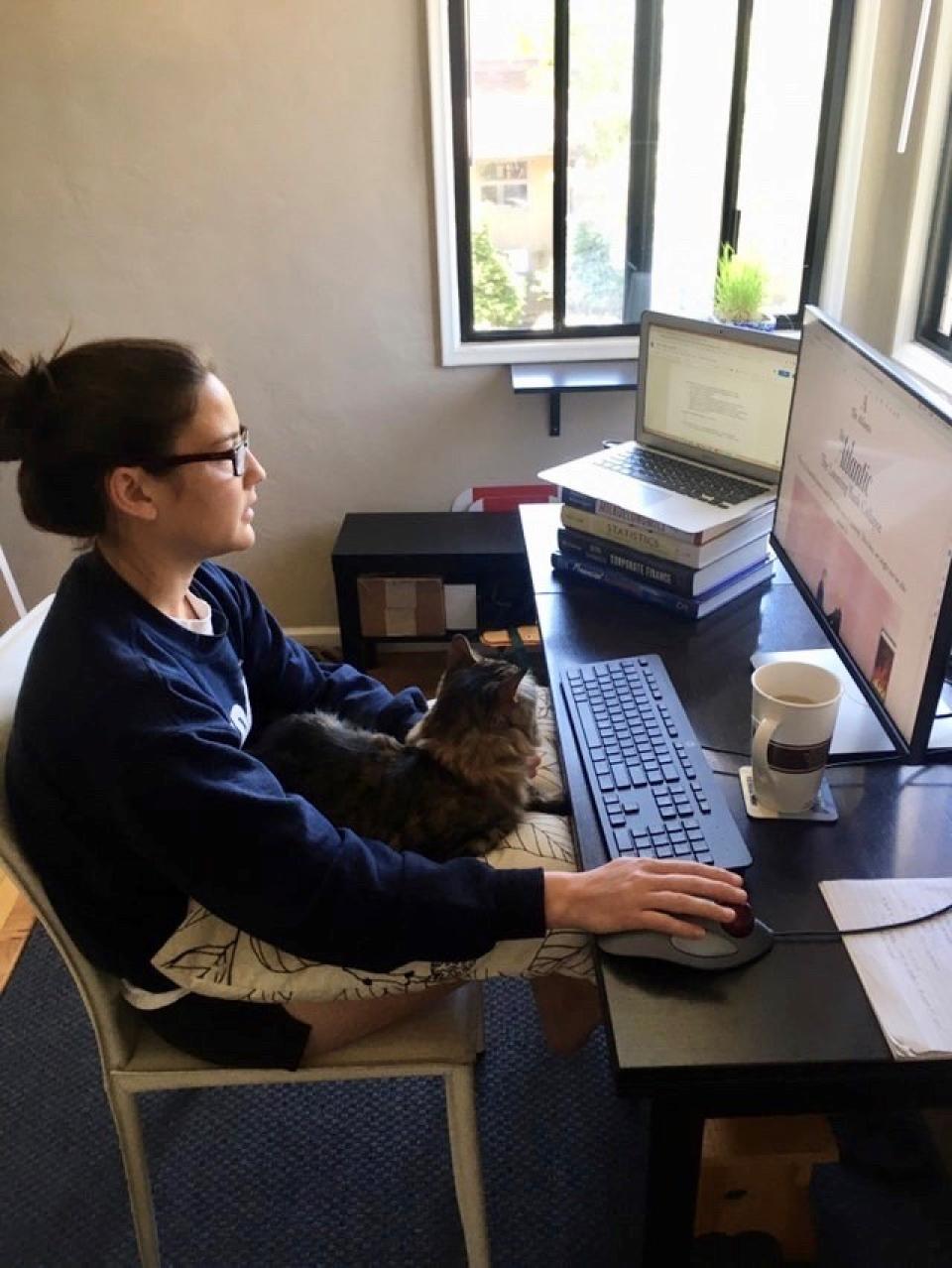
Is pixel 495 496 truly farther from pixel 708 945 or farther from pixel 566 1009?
pixel 708 945

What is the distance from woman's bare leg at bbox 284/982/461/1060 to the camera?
1.16 meters

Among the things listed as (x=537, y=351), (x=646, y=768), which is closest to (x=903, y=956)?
(x=646, y=768)

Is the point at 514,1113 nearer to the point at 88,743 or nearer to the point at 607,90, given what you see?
the point at 88,743

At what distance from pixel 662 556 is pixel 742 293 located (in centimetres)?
130

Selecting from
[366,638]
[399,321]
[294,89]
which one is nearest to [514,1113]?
[366,638]

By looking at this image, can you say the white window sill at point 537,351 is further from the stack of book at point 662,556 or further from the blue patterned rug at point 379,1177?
the blue patterned rug at point 379,1177

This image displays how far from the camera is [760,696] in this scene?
1.07 metres

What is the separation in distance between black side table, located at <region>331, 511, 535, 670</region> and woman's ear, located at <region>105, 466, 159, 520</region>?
4.94 ft

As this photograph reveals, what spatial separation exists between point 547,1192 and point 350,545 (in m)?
1.66

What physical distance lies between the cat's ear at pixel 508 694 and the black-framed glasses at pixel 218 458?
0.43m

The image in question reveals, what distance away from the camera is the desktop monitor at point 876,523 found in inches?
39.2

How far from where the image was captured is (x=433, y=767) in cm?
132

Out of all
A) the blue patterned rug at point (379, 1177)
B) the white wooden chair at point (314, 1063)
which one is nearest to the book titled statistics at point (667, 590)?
the white wooden chair at point (314, 1063)

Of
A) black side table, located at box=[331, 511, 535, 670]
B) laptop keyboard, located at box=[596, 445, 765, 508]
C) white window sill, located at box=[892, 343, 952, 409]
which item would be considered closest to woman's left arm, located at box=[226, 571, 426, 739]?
laptop keyboard, located at box=[596, 445, 765, 508]
